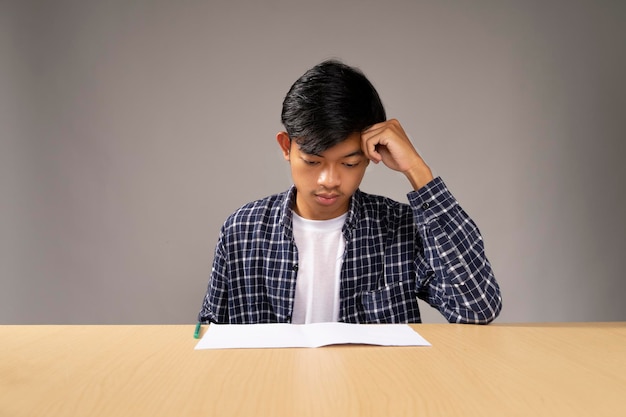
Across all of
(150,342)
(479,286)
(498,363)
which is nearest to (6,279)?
(150,342)

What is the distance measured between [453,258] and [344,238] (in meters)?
0.29

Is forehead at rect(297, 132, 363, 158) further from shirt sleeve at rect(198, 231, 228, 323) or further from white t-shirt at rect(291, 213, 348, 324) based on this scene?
shirt sleeve at rect(198, 231, 228, 323)

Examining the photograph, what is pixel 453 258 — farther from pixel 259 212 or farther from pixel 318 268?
pixel 259 212

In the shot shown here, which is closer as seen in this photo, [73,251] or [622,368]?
[622,368]

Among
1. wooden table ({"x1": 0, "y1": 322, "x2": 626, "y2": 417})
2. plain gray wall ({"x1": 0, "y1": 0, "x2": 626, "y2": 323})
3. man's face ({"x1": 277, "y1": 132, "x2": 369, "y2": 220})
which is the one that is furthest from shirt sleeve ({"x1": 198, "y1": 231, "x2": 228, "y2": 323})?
plain gray wall ({"x1": 0, "y1": 0, "x2": 626, "y2": 323})

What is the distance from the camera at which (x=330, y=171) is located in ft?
4.48

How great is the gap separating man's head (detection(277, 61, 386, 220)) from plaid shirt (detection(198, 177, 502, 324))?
123 millimetres

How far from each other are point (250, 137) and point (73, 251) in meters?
0.80

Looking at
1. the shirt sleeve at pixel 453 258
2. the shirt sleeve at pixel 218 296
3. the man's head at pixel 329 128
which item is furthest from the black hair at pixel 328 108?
the shirt sleeve at pixel 218 296

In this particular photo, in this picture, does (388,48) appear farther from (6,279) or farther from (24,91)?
(6,279)

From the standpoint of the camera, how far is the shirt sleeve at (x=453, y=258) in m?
1.29

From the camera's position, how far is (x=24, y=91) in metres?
2.38

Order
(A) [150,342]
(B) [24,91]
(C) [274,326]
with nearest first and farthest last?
(A) [150,342], (C) [274,326], (B) [24,91]

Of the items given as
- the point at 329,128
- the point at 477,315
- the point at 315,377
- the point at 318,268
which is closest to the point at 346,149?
the point at 329,128
